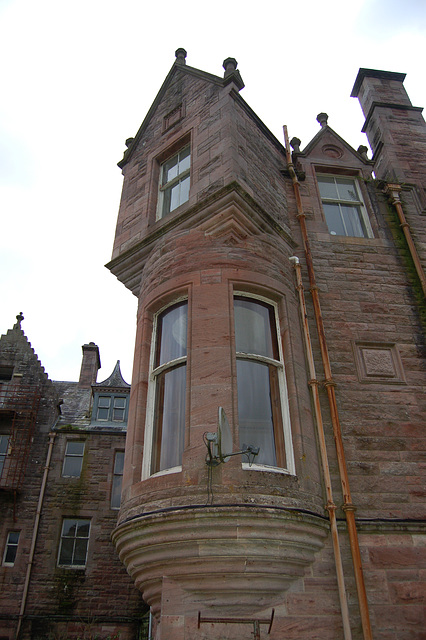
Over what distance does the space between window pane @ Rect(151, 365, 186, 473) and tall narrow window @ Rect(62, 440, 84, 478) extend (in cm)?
1294

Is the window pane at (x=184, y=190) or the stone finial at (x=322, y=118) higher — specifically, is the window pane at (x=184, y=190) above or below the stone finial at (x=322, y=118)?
below

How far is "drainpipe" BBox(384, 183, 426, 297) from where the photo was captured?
26.5 ft

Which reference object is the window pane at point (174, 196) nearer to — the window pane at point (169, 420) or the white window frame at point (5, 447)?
the window pane at point (169, 420)

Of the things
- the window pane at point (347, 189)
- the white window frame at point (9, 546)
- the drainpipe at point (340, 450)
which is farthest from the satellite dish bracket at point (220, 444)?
the white window frame at point (9, 546)

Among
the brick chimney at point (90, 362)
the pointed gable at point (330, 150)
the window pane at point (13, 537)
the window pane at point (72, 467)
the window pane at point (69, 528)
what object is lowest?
the window pane at point (13, 537)

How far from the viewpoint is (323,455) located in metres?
5.95

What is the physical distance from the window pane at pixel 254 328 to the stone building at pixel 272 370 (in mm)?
30

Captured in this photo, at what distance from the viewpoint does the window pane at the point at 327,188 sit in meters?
9.81

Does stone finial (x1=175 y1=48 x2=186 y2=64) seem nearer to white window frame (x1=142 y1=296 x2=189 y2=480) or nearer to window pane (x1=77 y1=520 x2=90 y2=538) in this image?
white window frame (x1=142 y1=296 x2=189 y2=480)

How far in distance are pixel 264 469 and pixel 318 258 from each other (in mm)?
4123

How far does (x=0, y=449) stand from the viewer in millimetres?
17828

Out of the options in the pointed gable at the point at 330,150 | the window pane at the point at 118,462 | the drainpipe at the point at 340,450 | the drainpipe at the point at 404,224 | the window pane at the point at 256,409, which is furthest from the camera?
the window pane at the point at 118,462

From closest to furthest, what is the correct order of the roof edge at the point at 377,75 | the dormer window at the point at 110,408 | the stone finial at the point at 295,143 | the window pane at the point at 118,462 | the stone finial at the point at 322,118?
the stone finial at the point at 295,143, the stone finial at the point at 322,118, the roof edge at the point at 377,75, the window pane at the point at 118,462, the dormer window at the point at 110,408

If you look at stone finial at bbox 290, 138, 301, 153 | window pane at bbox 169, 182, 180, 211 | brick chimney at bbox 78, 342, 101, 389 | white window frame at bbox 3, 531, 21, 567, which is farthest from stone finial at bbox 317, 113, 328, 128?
brick chimney at bbox 78, 342, 101, 389
